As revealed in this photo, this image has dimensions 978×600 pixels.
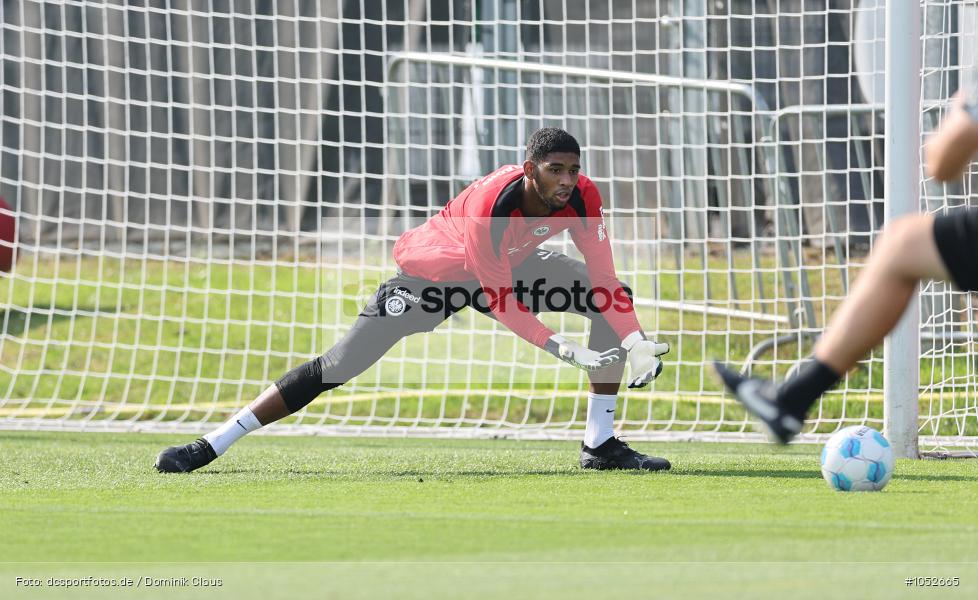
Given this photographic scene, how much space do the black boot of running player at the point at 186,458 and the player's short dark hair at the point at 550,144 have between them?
6.73ft

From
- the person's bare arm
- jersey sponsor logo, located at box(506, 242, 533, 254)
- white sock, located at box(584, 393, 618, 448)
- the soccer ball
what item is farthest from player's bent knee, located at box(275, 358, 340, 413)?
the person's bare arm

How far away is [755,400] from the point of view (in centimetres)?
378

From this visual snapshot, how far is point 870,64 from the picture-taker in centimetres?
848

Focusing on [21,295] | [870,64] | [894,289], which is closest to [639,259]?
[870,64]

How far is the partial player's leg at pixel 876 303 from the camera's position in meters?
3.46

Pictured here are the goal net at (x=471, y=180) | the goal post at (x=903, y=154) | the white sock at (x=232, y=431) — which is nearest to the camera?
the white sock at (x=232, y=431)

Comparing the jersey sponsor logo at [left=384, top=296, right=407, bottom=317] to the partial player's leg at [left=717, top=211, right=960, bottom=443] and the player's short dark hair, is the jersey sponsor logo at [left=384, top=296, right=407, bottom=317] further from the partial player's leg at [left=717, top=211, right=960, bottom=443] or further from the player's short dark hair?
the partial player's leg at [left=717, top=211, right=960, bottom=443]

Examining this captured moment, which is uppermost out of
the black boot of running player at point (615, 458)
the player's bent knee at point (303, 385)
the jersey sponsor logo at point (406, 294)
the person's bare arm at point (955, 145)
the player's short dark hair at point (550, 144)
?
the player's short dark hair at point (550, 144)

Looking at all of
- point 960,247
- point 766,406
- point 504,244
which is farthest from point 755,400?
point 504,244

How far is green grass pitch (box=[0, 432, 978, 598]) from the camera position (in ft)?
10.7

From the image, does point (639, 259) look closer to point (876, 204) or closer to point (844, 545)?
point (876, 204)

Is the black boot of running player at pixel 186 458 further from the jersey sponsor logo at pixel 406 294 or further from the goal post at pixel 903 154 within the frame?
the goal post at pixel 903 154

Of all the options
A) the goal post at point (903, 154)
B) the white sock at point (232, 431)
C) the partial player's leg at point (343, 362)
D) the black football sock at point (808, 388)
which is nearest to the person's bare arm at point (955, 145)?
the black football sock at point (808, 388)

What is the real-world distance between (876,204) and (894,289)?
19.1 feet
